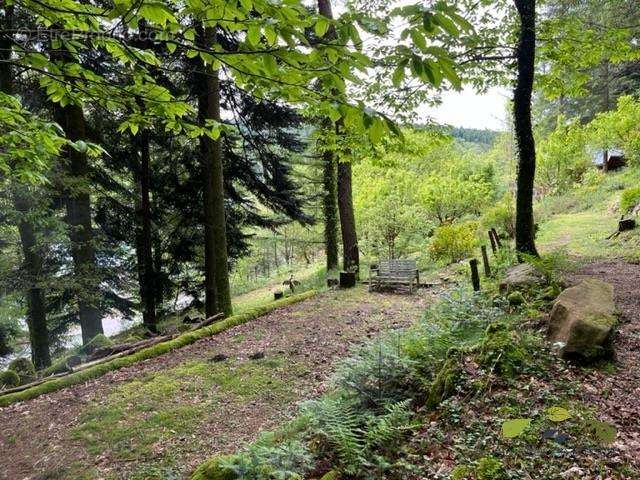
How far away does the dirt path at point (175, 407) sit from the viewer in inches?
173

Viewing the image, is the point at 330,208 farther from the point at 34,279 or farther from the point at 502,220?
the point at 34,279

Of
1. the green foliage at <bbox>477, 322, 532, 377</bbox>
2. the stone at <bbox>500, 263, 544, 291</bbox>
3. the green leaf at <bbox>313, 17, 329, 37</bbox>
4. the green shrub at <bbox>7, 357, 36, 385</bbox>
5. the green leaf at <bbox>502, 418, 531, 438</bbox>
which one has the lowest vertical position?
the green shrub at <bbox>7, 357, 36, 385</bbox>

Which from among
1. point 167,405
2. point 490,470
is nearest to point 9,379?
point 167,405

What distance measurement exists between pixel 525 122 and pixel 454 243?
6911 mm

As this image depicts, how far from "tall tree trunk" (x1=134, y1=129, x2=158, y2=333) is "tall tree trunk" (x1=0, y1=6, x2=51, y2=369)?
108 inches

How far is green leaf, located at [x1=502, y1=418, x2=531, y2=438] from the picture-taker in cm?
282

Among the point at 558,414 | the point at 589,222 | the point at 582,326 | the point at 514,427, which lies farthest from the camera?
the point at 589,222

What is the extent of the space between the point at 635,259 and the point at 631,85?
73.2 feet

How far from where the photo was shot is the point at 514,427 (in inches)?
113

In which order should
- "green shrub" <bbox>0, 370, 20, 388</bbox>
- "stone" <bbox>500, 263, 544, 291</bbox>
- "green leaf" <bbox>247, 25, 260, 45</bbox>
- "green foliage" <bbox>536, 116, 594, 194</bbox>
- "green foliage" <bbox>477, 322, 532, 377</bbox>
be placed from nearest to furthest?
"green leaf" <bbox>247, 25, 260, 45</bbox> → "green foliage" <bbox>477, 322, 532, 377</bbox> → "stone" <bbox>500, 263, 544, 291</bbox> → "green shrub" <bbox>0, 370, 20, 388</bbox> → "green foliage" <bbox>536, 116, 594, 194</bbox>

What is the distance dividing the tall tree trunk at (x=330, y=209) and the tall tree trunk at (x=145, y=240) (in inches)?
239

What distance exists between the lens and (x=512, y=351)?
3994 mm

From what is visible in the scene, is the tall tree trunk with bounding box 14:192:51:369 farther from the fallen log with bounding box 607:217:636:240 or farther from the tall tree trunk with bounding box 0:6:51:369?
the fallen log with bounding box 607:217:636:240

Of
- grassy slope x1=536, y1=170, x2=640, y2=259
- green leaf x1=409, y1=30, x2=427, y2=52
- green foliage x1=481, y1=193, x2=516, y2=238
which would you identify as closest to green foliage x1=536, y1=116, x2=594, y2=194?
grassy slope x1=536, y1=170, x2=640, y2=259
